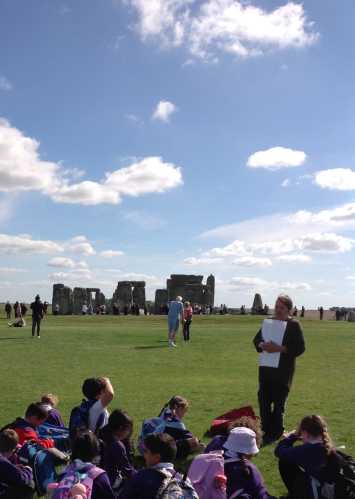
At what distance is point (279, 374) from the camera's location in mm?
8180

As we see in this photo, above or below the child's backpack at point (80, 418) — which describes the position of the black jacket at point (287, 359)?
above

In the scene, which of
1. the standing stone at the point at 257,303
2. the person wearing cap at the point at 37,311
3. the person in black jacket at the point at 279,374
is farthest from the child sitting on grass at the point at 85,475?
the standing stone at the point at 257,303

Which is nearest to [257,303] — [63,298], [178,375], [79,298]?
[79,298]

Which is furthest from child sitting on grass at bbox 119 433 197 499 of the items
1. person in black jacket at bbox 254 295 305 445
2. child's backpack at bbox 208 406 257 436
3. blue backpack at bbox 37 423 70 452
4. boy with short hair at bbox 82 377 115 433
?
person in black jacket at bbox 254 295 305 445

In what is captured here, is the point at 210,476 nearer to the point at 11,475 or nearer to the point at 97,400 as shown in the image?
the point at 11,475

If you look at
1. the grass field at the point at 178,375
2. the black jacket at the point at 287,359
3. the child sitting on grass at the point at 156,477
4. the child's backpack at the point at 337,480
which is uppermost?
the black jacket at the point at 287,359

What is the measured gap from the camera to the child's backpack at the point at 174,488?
4246mm

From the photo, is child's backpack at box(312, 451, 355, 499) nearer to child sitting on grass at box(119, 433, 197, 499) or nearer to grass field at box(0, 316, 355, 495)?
grass field at box(0, 316, 355, 495)

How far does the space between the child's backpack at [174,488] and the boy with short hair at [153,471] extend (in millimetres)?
23

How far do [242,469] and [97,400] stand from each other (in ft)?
7.49

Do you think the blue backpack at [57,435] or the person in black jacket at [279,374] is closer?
the blue backpack at [57,435]

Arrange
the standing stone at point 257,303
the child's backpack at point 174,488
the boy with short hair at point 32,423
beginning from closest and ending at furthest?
the child's backpack at point 174,488
the boy with short hair at point 32,423
the standing stone at point 257,303

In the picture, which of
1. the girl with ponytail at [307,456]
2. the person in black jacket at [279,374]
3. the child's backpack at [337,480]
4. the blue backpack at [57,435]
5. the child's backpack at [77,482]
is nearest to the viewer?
the child's backpack at [77,482]

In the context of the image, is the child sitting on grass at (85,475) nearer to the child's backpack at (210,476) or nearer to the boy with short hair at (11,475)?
the boy with short hair at (11,475)
